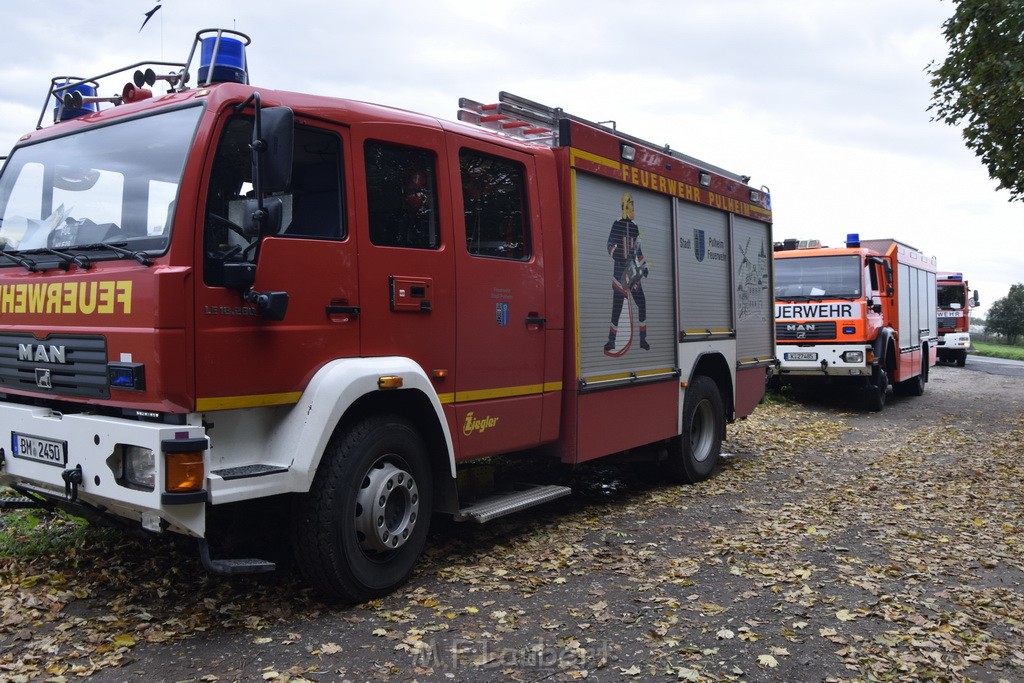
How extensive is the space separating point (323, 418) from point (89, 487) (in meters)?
1.16

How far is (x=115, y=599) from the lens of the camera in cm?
484

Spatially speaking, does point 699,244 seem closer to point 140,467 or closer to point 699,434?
point 699,434

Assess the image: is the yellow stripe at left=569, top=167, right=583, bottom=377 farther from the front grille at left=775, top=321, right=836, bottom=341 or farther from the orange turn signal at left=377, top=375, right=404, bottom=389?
the front grille at left=775, top=321, right=836, bottom=341

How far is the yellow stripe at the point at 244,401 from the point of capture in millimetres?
4123

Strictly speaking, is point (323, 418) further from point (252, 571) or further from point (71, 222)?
point (71, 222)

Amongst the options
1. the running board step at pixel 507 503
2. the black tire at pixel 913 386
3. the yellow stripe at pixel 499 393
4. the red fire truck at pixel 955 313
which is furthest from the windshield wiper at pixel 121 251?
the red fire truck at pixel 955 313

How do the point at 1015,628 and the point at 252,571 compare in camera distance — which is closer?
the point at 252,571

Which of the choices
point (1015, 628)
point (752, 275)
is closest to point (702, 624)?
point (1015, 628)

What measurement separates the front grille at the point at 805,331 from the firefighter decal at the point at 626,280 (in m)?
7.30

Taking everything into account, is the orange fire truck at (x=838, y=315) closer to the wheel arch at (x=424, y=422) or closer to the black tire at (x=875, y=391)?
the black tire at (x=875, y=391)

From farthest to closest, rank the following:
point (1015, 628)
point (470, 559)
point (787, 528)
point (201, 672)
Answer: point (787, 528) < point (470, 559) < point (1015, 628) < point (201, 672)

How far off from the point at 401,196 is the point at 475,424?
1506mm

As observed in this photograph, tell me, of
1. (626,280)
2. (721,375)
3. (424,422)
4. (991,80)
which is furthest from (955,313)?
(424,422)

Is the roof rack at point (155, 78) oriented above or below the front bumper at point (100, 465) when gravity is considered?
above
